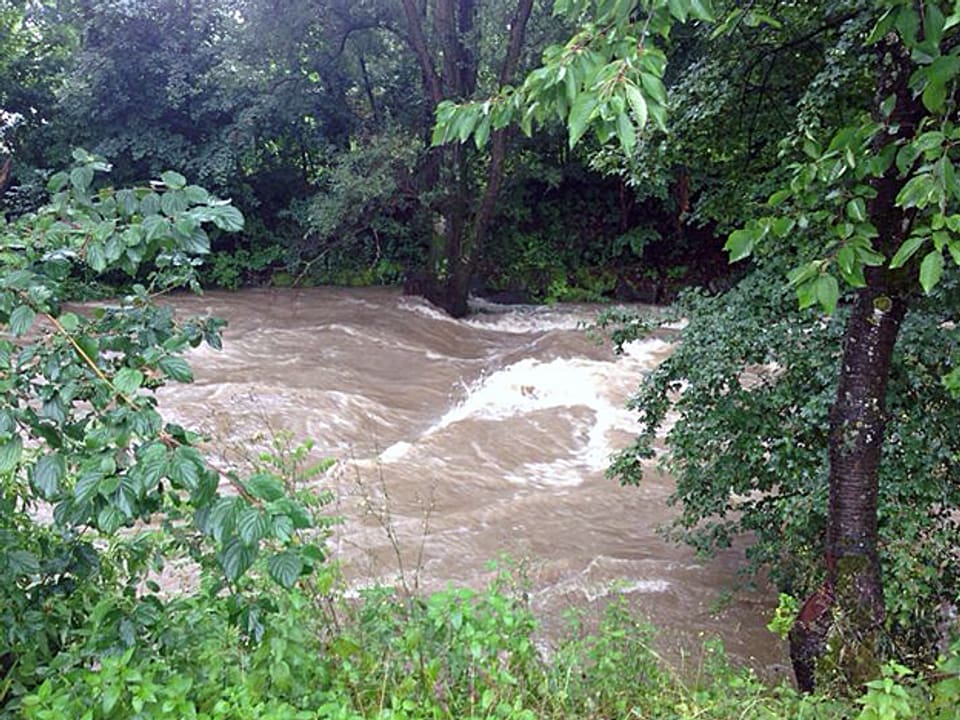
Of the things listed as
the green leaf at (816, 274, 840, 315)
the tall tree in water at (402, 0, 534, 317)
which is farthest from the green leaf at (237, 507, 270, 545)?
the tall tree in water at (402, 0, 534, 317)

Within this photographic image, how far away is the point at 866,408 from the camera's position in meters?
2.88

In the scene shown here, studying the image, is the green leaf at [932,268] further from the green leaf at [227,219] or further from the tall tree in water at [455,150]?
the tall tree in water at [455,150]

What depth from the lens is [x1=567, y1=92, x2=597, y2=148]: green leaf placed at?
1510mm

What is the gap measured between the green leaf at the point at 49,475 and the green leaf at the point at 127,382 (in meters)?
0.23

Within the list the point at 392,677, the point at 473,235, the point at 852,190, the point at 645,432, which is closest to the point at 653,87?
the point at 852,190

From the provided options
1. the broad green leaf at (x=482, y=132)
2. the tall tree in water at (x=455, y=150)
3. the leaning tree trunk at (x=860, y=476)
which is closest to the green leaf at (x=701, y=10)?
the broad green leaf at (x=482, y=132)

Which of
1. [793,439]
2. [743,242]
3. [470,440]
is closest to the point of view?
[743,242]

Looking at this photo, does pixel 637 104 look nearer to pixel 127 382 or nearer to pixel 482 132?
pixel 482 132

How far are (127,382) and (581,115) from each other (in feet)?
3.61

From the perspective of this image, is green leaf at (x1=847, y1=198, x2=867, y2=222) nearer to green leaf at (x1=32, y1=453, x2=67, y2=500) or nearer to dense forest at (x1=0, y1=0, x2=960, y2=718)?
dense forest at (x1=0, y1=0, x2=960, y2=718)

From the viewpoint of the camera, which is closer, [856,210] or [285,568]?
[285,568]

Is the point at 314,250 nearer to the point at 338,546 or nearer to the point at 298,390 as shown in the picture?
the point at 298,390

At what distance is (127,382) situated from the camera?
67.8 inches

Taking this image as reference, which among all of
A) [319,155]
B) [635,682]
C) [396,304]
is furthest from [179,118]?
[635,682]
